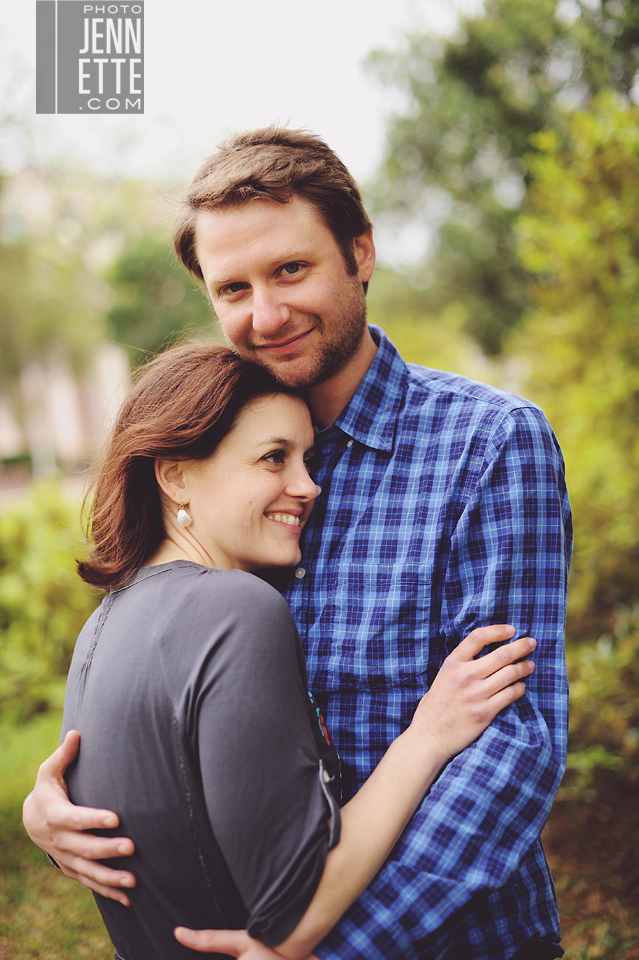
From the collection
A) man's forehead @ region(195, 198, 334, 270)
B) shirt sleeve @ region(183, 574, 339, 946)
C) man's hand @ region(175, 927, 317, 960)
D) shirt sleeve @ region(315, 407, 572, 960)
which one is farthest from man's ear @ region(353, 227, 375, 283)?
man's hand @ region(175, 927, 317, 960)

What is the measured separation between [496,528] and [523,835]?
65 cm

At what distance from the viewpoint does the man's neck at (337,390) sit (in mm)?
2119

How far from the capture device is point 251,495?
70.4 inches

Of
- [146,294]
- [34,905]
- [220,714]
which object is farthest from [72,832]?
[146,294]

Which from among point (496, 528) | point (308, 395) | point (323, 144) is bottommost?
point (496, 528)

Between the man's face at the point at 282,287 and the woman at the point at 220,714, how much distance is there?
211 millimetres

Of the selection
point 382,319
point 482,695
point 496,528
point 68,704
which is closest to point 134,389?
point 68,704

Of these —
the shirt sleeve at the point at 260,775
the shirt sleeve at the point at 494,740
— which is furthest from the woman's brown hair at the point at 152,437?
the shirt sleeve at the point at 494,740

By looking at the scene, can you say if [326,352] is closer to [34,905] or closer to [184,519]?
[184,519]

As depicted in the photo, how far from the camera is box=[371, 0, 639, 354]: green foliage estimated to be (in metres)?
12.1

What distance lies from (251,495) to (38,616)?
5150 millimetres

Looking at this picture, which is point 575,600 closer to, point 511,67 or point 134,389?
point 134,389

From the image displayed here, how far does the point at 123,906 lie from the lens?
5.00 ft

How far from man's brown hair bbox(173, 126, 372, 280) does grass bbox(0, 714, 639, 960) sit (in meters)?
3.07
